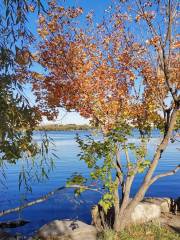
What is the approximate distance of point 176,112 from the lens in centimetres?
1560

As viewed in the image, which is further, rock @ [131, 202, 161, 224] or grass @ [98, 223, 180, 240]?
rock @ [131, 202, 161, 224]

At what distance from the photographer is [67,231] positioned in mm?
15445

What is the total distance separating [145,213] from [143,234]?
8.12 ft

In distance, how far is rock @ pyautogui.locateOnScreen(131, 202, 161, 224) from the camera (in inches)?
678

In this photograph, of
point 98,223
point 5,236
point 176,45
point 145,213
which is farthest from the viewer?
point 5,236

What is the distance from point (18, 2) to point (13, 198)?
24058 mm

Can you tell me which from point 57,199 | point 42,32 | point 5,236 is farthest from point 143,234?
point 57,199

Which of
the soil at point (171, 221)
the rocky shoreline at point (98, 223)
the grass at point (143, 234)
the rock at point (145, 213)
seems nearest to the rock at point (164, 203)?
the rocky shoreline at point (98, 223)

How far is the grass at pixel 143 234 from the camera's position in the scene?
1464 centimetres

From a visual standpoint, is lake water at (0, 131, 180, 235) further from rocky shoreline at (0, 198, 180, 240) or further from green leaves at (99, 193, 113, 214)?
green leaves at (99, 193, 113, 214)

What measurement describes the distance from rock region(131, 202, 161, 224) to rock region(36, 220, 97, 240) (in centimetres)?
233

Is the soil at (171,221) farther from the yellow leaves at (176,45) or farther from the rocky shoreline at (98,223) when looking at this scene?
the yellow leaves at (176,45)

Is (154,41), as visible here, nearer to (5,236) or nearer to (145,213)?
(145,213)

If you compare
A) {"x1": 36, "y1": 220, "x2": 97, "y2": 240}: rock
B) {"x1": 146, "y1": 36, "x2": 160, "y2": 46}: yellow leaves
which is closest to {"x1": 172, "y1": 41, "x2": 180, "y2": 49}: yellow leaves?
{"x1": 146, "y1": 36, "x2": 160, "y2": 46}: yellow leaves
